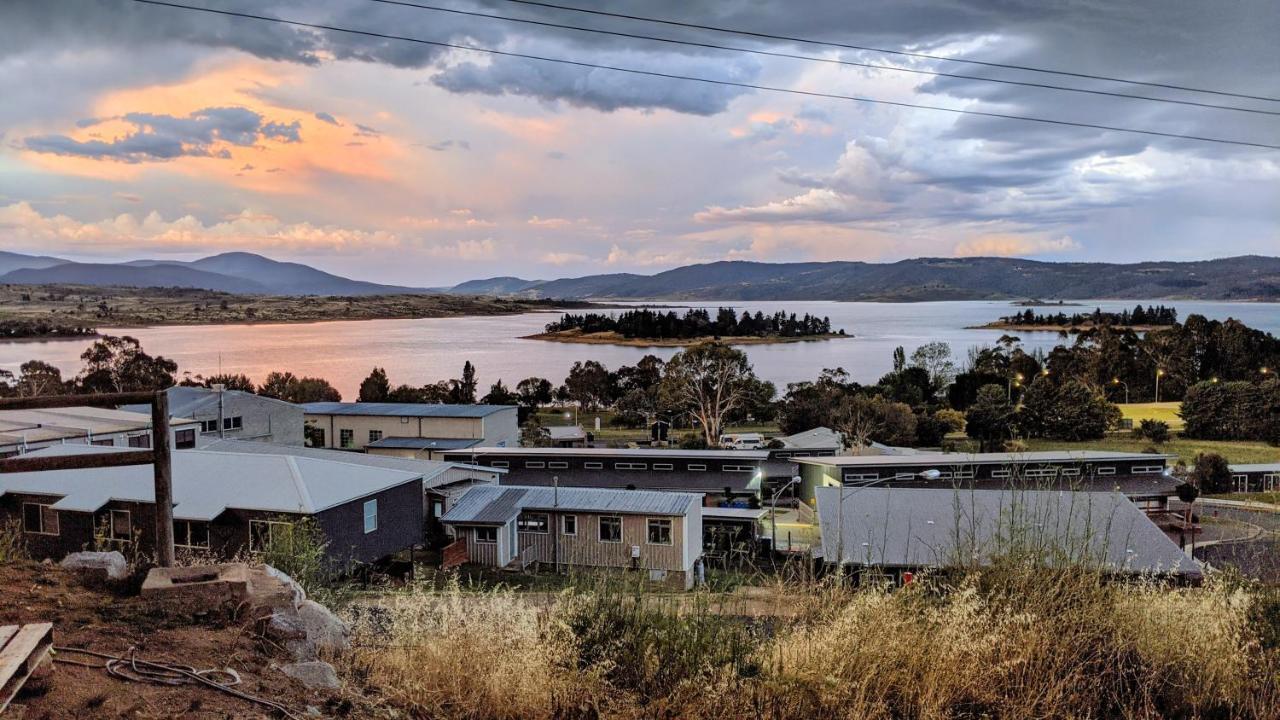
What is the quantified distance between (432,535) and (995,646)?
62.6 feet

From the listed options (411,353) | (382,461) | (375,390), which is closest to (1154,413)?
(375,390)

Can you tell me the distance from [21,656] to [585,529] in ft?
54.1

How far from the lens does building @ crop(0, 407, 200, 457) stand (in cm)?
1911

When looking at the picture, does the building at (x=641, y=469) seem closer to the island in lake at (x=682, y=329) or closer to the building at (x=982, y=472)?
the building at (x=982, y=472)

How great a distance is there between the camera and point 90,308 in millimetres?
78375

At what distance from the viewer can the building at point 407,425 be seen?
3228 centimetres

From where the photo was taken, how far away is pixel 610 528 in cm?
1877

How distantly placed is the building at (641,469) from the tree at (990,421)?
67.0ft

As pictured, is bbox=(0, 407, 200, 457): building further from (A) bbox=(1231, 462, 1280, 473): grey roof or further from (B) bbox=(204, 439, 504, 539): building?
(A) bbox=(1231, 462, 1280, 473): grey roof

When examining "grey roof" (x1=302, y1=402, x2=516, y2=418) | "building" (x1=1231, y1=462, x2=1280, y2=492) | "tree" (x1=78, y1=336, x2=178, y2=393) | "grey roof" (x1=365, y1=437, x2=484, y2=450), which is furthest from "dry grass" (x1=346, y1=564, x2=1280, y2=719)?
"tree" (x1=78, y1=336, x2=178, y2=393)

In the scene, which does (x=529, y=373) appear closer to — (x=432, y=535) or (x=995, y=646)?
(x=432, y=535)

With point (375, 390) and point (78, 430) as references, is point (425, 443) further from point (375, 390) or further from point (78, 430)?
point (375, 390)

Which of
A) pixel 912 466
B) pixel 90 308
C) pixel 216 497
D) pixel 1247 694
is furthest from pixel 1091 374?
pixel 90 308

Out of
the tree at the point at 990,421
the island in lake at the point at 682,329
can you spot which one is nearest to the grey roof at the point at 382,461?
the tree at the point at 990,421
